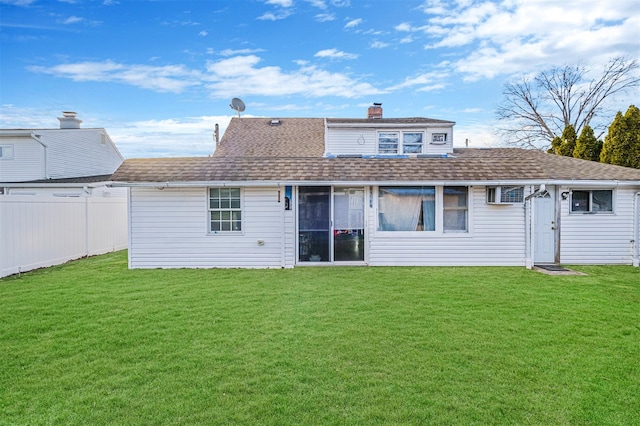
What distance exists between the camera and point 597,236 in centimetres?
1100

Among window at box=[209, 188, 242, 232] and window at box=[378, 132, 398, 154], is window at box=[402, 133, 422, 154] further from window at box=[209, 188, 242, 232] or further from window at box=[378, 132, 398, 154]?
window at box=[209, 188, 242, 232]

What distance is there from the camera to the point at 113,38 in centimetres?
1478

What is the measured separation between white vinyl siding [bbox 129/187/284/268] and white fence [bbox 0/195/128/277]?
93.8 inches

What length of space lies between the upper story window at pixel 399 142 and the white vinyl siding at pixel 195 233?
300 inches

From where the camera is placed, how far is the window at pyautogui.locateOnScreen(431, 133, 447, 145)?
16.3m

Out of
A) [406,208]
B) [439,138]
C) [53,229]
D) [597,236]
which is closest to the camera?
[406,208]

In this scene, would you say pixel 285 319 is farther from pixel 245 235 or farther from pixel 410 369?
pixel 245 235

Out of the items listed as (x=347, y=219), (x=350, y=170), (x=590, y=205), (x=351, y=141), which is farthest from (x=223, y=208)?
(x=590, y=205)

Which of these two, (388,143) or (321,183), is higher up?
(388,143)

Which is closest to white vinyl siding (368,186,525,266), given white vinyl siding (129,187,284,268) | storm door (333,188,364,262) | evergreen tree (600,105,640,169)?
storm door (333,188,364,262)

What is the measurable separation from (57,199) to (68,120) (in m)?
13.6

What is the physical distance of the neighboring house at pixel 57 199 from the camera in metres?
9.41

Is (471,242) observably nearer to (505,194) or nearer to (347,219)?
(505,194)

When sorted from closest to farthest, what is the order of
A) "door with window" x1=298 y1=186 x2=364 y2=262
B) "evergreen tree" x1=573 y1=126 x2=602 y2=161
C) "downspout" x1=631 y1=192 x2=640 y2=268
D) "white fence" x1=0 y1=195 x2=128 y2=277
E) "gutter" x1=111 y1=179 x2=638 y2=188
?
"white fence" x1=0 y1=195 x2=128 y2=277
"gutter" x1=111 y1=179 x2=638 y2=188
"door with window" x1=298 y1=186 x2=364 y2=262
"downspout" x1=631 y1=192 x2=640 y2=268
"evergreen tree" x1=573 y1=126 x2=602 y2=161
